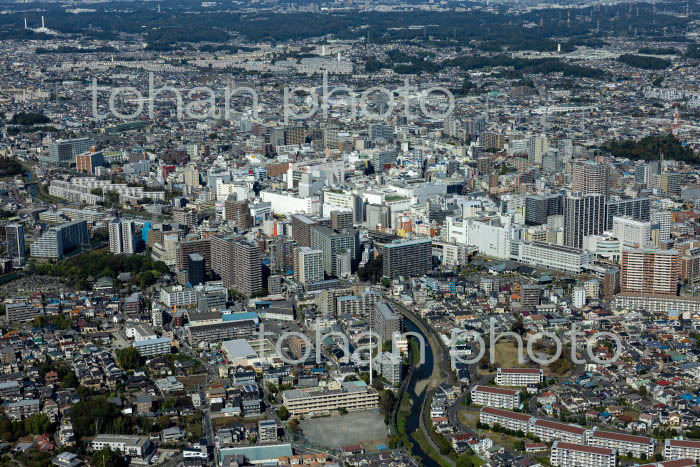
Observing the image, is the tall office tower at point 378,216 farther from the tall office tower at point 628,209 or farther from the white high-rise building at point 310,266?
the tall office tower at point 628,209

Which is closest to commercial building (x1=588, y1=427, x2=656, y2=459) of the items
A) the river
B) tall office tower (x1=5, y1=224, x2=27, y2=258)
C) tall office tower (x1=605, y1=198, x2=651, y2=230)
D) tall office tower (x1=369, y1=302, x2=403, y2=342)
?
the river

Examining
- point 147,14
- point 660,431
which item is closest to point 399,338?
point 660,431

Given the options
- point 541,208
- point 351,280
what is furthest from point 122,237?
point 541,208

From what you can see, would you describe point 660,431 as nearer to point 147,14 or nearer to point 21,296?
point 21,296

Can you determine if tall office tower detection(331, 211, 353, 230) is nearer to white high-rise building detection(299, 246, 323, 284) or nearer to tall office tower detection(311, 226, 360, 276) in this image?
tall office tower detection(311, 226, 360, 276)

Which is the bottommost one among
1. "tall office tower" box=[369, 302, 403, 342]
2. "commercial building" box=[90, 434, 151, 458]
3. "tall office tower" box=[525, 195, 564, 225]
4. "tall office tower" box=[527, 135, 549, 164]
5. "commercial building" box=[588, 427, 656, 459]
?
"commercial building" box=[90, 434, 151, 458]

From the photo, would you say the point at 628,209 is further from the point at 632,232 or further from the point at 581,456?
the point at 581,456

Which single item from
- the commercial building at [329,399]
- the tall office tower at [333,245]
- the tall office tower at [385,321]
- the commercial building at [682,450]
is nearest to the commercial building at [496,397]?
the commercial building at [329,399]
